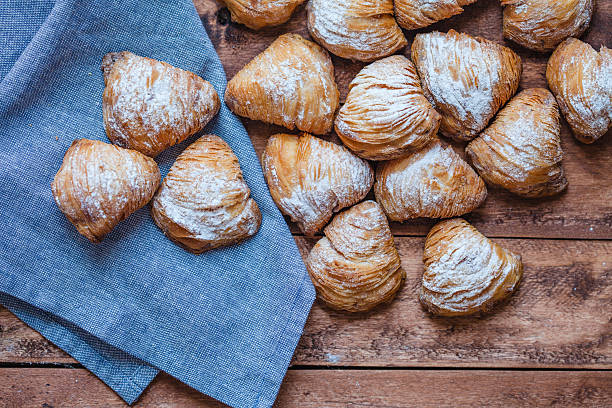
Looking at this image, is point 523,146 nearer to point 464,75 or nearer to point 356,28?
point 464,75

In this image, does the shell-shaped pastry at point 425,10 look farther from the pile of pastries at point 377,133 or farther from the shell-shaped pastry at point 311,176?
A: the shell-shaped pastry at point 311,176

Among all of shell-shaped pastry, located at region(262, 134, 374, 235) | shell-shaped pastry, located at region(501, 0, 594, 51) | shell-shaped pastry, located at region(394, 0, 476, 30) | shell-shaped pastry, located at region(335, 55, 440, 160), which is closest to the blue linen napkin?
shell-shaped pastry, located at region(262, 134, 374, 235)

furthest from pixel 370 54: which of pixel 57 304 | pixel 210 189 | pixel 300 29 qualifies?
pixel 57 304

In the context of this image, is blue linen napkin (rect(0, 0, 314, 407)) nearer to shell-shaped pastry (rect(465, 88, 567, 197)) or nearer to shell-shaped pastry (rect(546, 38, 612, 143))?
shell-shaped pastry (rect(465, 88, 567, 197))

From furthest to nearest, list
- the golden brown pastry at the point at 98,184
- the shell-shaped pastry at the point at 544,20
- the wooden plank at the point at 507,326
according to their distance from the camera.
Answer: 1. the wooden plank at the point at 507,326
2. the shell-shaped pastry at the point at 544,20
3. the golden brown pastry at the point at 98,184

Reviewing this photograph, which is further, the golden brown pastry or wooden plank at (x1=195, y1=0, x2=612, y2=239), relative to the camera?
wooden plank at (x1=195, y1=0, x2=612, y2=239)

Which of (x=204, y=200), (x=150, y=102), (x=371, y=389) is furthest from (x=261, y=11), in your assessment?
(x=371, y=389)

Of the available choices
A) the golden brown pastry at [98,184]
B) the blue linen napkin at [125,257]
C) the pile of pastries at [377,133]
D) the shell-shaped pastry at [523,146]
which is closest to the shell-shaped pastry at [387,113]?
the pile of pastries at [377,133]
